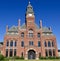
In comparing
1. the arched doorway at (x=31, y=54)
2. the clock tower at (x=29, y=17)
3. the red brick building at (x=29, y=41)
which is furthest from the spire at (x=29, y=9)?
the arched doorway at (x=31, y=54)

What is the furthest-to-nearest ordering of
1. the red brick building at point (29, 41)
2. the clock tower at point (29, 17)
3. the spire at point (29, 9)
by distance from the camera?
the spire at point (29, 9) < the clock tower at point (29, 17) < the red brick building at point (29, 41)

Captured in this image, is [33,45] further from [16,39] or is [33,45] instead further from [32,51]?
[16,39]

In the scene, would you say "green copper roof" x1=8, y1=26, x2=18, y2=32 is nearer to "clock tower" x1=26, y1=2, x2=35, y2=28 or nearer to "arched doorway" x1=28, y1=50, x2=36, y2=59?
"clock tower" x1=26, y1=2, x2=35, y2=28

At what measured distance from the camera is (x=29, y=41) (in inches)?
2295

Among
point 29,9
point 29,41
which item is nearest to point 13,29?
point 29,41

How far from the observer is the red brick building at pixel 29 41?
5641 cm

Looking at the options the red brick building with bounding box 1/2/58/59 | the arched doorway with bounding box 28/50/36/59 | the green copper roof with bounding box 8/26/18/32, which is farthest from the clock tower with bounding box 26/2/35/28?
the arched doorway with bounding box 28/50/36/59

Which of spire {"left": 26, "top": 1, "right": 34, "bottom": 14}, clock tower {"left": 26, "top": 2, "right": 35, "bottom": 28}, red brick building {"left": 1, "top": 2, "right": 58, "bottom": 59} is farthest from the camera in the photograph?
spire {"left": 26, "top": 1, "right": 34, "bottom": 14}

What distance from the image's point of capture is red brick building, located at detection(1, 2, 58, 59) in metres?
56.4

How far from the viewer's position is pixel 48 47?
2277 inches

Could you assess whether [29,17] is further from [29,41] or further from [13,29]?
[29,41]

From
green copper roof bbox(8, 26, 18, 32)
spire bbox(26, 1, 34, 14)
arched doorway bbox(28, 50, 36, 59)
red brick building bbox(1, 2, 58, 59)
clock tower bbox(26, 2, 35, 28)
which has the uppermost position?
spire bbox(26, 1, 34, 14)

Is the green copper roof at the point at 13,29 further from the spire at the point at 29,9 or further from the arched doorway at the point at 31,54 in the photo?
the arched doorway at the point at 31,54

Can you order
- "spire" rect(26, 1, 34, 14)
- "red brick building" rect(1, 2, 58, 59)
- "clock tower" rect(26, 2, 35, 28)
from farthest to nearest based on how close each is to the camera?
1. "spire" rect(26, 1, 34, 14)
2. "clock tower" rect(26, 2, 35, 28)
3. "red brick building" rect(1, 2, 58, 59)
